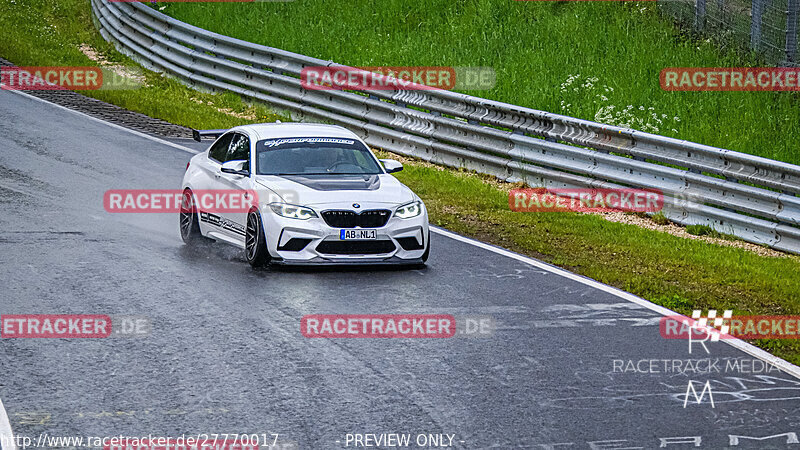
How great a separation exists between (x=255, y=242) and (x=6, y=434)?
4888 mm

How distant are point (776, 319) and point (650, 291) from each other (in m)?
1.28

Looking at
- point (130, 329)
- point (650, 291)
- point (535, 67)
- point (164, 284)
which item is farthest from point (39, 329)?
point (535, 67)

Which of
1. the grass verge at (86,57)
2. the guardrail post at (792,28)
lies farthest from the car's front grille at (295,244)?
the grass verge at (86,57)

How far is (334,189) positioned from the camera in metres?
11.6

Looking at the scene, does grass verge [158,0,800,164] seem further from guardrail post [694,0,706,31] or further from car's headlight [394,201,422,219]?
car's headlight [394,201,422,219]

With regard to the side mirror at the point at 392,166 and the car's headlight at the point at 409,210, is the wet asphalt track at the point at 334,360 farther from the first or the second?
the side mirror at the point at 392,166

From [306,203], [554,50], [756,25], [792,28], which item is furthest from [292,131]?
[554,50]

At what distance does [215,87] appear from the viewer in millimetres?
23422

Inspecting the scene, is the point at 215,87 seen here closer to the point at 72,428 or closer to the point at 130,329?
the point at 130,329

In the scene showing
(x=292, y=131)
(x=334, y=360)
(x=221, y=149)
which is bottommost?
(x=334, y=360)

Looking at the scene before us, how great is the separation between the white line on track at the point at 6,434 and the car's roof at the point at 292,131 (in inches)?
238

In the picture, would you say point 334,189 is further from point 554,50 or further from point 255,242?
point 554,50

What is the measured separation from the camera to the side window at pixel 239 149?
1259 centimetres

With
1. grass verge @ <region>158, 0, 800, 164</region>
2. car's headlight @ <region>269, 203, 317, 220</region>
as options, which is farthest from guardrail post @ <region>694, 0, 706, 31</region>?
car's headlight @ <region>269, 203, 317, 220</region>
